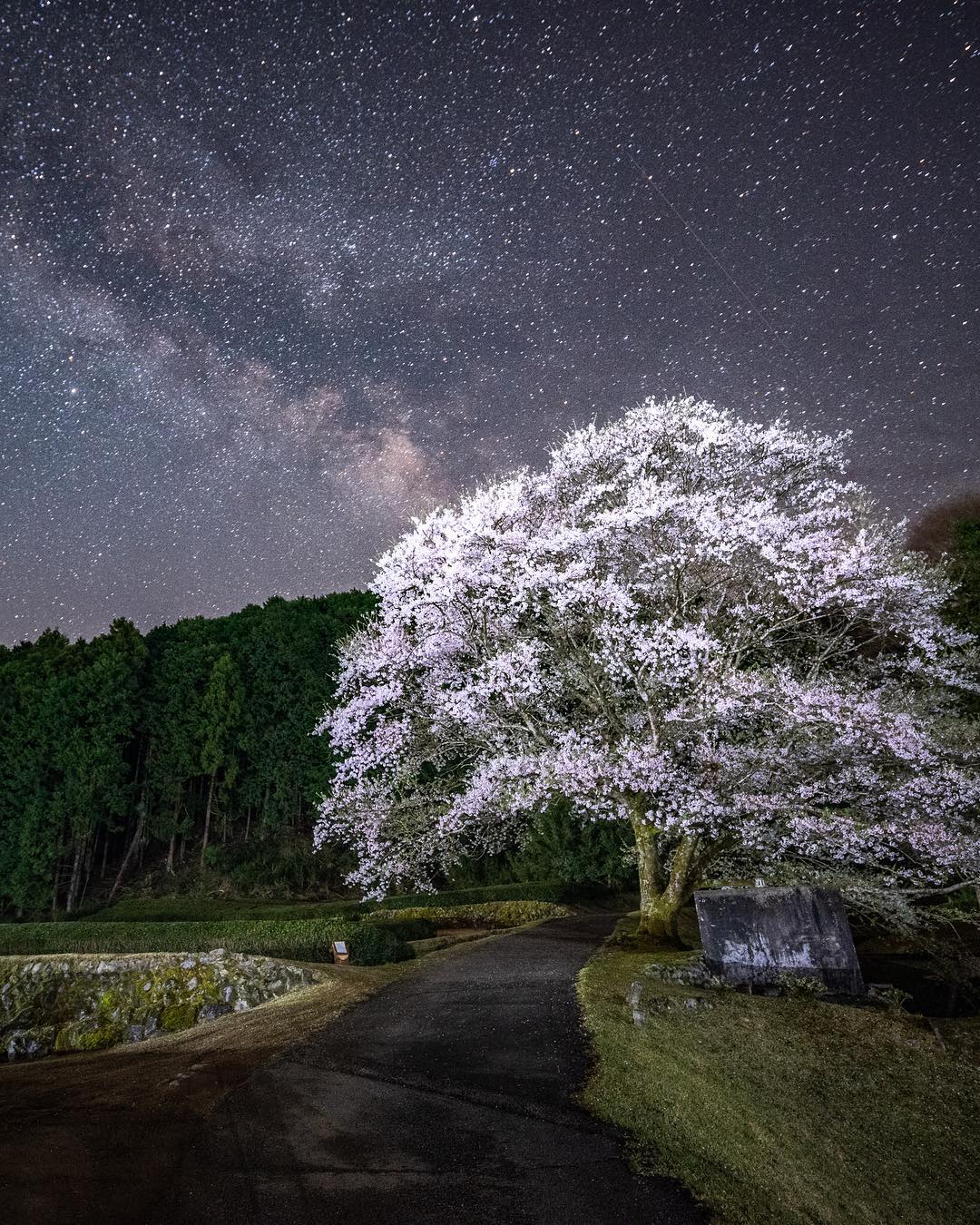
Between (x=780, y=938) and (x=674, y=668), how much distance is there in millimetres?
5001

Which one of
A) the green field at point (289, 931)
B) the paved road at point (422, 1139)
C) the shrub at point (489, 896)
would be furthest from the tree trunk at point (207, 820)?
the paved road at point (422, 1139)

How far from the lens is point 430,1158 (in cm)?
460

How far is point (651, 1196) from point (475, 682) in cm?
1051

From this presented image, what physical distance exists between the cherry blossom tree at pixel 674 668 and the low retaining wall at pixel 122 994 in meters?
3.72

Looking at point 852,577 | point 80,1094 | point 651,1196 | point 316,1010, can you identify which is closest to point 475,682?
point 316,1010

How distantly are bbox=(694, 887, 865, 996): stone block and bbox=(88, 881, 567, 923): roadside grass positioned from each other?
14.9 m

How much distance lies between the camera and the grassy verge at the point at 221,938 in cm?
A: 1410

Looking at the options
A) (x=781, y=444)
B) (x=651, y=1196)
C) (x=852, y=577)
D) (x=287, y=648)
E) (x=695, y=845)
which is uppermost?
(x=287, y=648)

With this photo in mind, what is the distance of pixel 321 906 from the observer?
974 inches

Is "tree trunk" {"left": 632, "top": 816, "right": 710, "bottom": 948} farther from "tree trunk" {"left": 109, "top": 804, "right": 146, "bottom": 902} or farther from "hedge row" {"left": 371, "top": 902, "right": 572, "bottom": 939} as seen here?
"tree trunk" {"left": 109, "top": 804, "right": 146, "bottom": 902}

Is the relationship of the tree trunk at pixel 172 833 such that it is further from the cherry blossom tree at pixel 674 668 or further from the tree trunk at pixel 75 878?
the cherry blossom tree at pixel 674 668

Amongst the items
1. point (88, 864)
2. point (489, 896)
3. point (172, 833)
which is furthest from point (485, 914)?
point (88, 864)

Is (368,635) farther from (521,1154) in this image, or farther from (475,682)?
(521,1154)

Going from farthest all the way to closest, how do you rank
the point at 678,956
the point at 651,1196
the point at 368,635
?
the point at 368,635, the point at 678,956, the point at 651,1196
